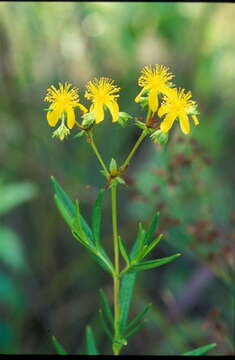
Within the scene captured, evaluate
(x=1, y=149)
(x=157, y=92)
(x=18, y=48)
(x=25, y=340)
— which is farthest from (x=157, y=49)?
(x=157, y=92)

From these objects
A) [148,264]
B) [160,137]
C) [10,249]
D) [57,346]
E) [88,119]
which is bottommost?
[57,346]

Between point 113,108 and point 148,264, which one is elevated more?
point 113,108

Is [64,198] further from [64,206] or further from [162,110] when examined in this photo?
[162,110]

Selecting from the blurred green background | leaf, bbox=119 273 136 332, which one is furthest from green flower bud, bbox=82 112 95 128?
the blurred green background

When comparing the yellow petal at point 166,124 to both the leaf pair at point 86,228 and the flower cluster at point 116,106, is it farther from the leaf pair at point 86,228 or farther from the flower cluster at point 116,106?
the leaf pair at point 86,228

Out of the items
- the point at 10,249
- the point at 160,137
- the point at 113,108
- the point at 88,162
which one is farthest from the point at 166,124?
the point at 88,162

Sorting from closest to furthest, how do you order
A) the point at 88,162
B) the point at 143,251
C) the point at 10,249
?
the point at 143,251 < the point at 10,249 < the point at 88,162

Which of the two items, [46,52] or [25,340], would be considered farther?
[46,52]

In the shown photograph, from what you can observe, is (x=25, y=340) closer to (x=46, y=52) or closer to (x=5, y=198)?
(x=5, y=198)
